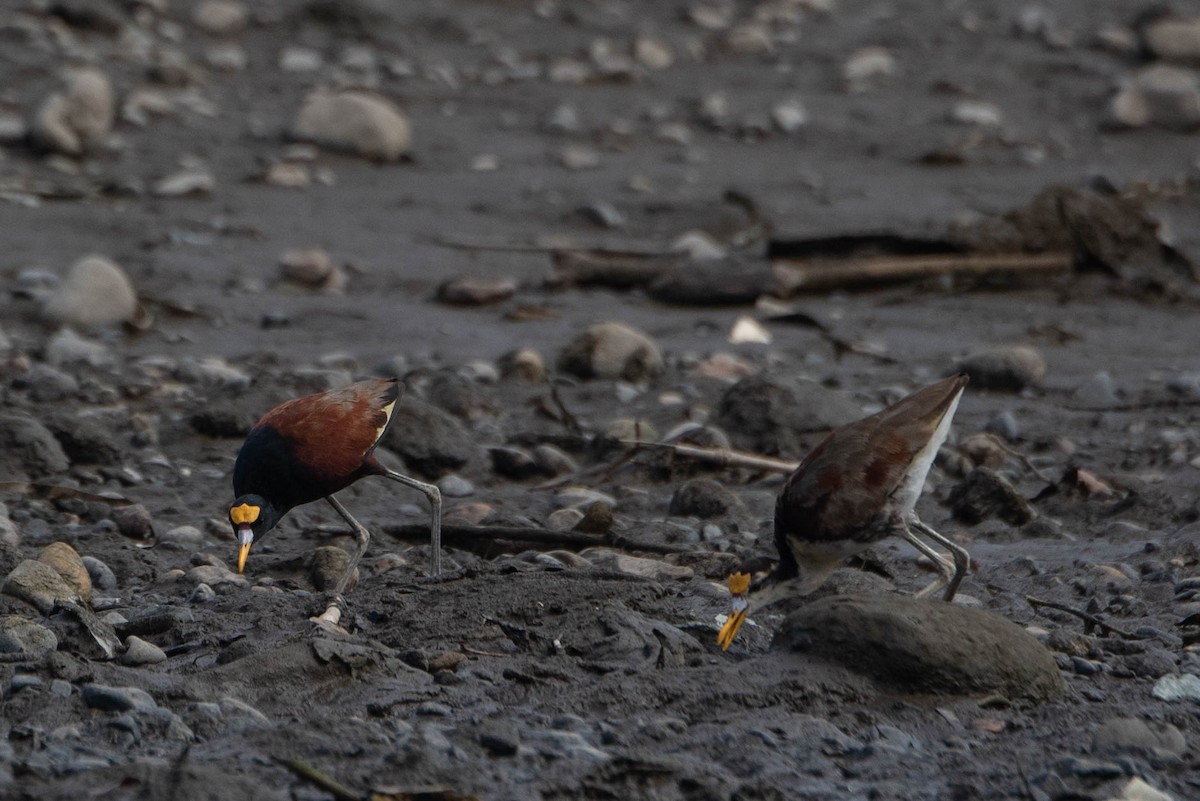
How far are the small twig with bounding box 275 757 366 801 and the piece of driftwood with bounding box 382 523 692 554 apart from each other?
213cm

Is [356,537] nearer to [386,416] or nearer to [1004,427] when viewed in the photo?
[386,416]

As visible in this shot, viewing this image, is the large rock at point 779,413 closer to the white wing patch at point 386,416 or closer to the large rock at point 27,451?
the white wing patch at point 386,416

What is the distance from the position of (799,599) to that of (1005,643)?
103 centimetres

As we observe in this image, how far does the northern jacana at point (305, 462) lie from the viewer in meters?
5.53

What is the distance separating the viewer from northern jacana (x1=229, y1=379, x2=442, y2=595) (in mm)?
5531

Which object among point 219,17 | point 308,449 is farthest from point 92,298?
point 219,17

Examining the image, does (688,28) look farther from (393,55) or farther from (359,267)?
(359,267)

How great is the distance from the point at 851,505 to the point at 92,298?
527 cm

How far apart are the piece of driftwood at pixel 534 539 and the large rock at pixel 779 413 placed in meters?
1.43

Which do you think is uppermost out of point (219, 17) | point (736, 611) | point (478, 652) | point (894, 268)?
point (736, 611)

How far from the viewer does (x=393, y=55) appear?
14.5 m

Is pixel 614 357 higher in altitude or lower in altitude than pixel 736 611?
lower

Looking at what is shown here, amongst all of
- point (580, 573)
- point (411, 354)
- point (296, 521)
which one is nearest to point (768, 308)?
point (411, 354)

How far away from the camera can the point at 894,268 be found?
1006 centimetres
